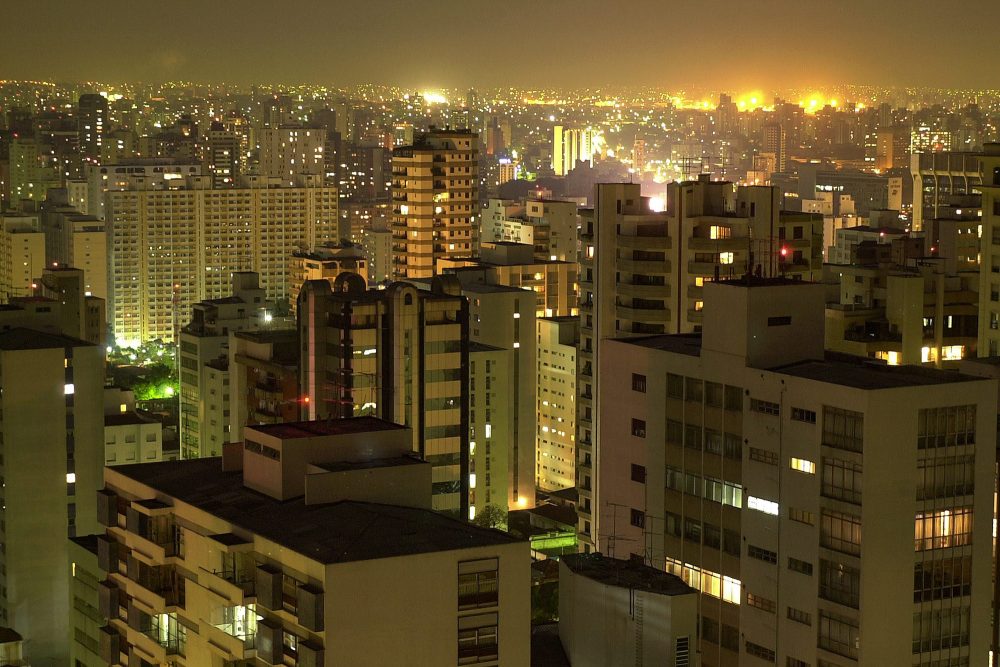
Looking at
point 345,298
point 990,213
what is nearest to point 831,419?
point 990,213

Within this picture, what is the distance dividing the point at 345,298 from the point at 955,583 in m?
8.39

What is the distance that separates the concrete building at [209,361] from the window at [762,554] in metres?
15.9

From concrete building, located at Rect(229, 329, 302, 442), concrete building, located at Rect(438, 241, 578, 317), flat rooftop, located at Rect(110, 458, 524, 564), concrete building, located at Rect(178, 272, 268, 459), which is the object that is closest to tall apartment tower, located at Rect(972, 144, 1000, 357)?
concrete building, located at Rect(229, 329, 302, 442)

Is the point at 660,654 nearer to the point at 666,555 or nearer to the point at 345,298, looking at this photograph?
the point at 666,555

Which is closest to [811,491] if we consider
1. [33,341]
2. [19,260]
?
[33,341]

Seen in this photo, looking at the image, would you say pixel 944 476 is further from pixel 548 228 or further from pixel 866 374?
pixel 548 228

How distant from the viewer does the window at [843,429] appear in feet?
31.3

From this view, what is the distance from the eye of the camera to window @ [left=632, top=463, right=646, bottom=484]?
441 inches

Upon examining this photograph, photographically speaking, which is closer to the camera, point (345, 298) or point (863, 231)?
point (345, 298)

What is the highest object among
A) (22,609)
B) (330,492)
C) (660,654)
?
(330,492)

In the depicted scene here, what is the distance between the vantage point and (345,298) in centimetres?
1706

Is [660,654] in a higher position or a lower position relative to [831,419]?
lower

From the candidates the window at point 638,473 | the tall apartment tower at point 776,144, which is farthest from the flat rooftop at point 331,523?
the tall apartment tower at point 776,144

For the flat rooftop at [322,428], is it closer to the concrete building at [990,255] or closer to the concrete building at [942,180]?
the concrete building at [990,255]
